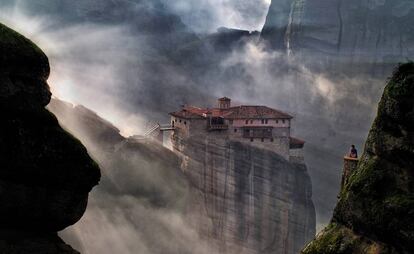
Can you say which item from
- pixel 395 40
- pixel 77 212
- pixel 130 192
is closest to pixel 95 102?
pixel 130 192

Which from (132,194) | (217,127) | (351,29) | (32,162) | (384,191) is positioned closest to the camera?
(32,162)

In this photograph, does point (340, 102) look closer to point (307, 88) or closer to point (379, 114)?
point (307, 88)

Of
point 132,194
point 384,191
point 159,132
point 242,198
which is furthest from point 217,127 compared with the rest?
point 384,191

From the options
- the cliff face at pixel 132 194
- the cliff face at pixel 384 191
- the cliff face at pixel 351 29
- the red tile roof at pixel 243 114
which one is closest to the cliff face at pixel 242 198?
the cliff face at pixel 132 194

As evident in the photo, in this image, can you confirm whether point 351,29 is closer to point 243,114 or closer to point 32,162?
point 243,114

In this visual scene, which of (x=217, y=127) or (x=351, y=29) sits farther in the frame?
(x=351, y=29)

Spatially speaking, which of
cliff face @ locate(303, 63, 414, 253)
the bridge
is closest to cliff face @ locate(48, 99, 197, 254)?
the bridge

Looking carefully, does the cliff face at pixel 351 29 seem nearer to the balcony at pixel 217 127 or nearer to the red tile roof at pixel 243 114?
the red tile roof at pixel 243 114
